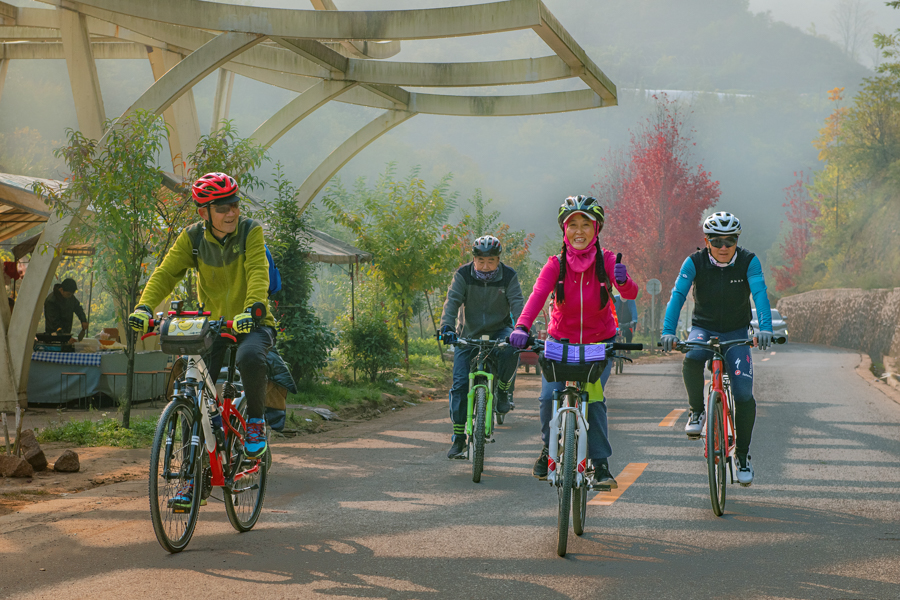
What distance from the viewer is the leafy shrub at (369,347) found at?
54.2 feet

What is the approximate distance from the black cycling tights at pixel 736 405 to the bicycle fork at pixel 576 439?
4.44 feet

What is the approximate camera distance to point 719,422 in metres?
6.30

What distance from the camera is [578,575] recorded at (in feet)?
15.5

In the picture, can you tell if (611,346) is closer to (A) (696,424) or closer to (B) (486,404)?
(A) (696,424)

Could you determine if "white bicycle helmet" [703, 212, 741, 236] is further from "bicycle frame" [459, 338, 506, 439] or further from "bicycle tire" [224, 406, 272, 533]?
"bicycle tire" [224, 406, 272, 533]

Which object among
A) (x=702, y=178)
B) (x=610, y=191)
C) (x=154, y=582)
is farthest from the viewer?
(x=610, y=191)

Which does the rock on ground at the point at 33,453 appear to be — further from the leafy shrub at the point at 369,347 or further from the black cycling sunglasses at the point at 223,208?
the leafy shrub at the point at 369,347

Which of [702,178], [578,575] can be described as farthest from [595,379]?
[702,178]

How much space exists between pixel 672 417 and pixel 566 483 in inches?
296

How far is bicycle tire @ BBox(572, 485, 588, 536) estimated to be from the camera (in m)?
5.48

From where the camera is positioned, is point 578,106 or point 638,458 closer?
point 638,458

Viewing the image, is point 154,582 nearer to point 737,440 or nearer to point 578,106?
point 737,440

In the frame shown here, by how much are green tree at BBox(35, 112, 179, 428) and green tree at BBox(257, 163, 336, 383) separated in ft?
11.9

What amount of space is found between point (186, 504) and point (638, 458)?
16.6 ft
